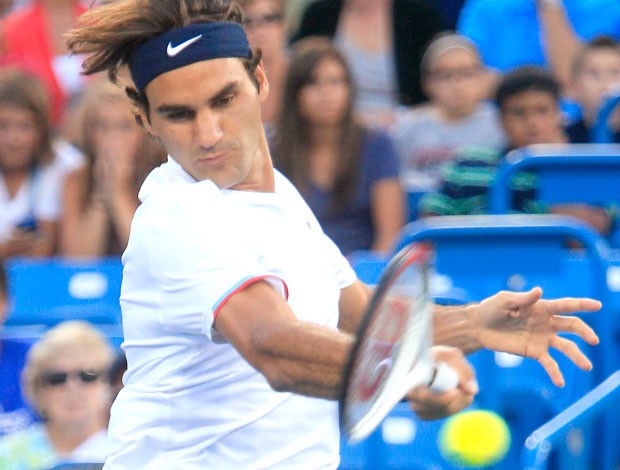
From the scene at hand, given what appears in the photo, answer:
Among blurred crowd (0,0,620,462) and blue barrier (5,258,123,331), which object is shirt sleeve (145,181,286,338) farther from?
blue barrier (5,258,123,331)

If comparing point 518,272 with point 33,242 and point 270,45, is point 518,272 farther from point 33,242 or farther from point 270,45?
point 33,242

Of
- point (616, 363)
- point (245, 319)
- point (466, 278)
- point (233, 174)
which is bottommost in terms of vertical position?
point (616, 363)

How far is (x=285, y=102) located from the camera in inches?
238

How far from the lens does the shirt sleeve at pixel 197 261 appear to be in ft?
7.86

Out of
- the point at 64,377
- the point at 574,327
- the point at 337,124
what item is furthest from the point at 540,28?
the point at 574,327

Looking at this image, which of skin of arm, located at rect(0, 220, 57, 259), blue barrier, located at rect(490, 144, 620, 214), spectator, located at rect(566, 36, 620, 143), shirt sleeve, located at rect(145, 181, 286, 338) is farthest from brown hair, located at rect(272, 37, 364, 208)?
shirt sleeve, located at rect(145, 181, 286, 338)

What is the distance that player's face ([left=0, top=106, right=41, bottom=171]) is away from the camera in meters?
6.41

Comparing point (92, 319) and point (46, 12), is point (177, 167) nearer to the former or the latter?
point (92, 319)

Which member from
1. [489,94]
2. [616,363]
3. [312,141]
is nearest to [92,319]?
[312,141]

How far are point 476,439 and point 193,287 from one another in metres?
1.91

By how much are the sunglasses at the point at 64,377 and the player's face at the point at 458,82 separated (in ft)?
8.95

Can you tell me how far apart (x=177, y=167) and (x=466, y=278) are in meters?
2.34

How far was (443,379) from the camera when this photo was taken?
2404mm

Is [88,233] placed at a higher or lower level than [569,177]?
lower
